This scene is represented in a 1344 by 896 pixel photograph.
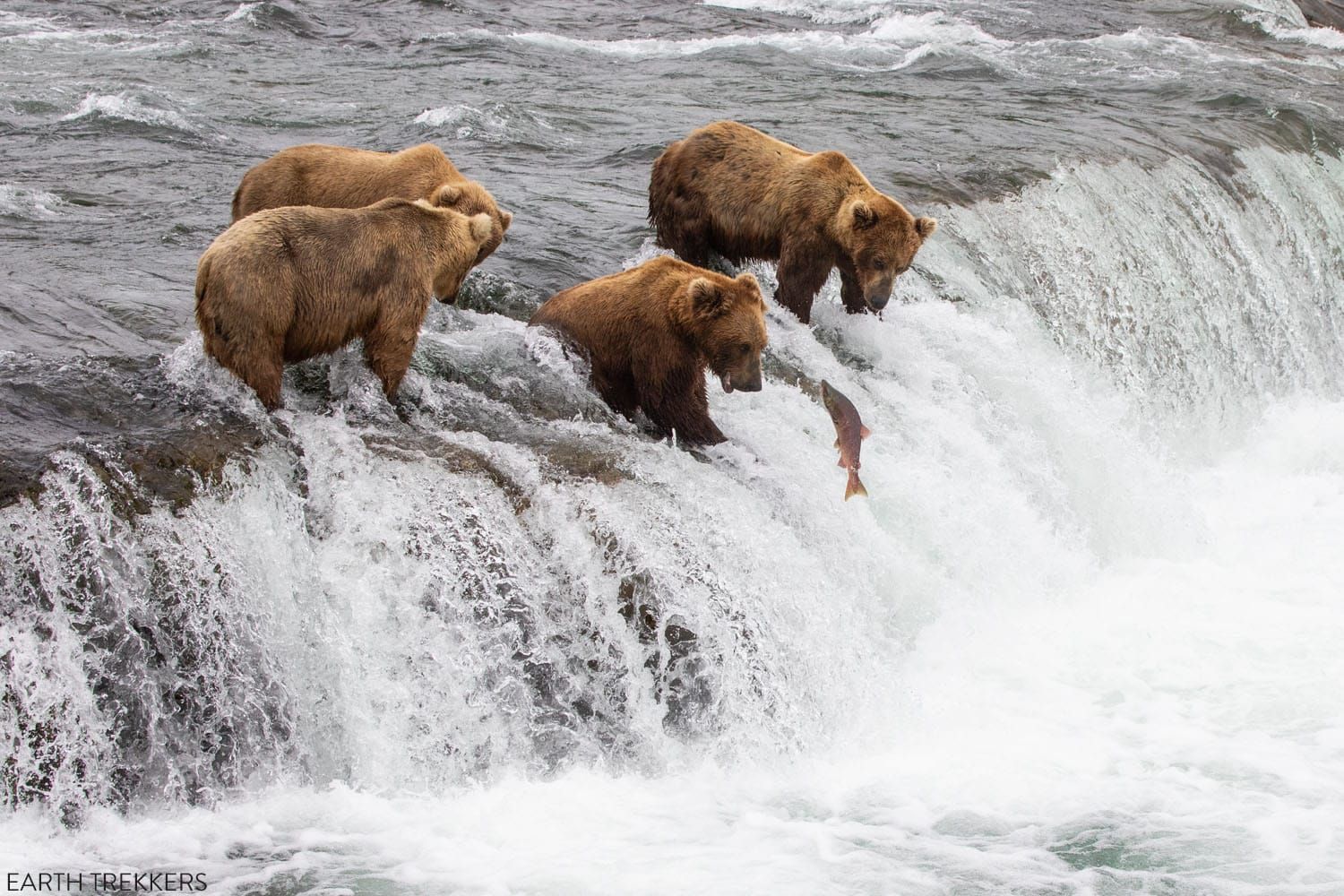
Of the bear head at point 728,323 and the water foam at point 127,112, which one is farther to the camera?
the water foam at point 127,112

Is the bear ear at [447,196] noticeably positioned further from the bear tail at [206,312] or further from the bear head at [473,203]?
the bear tail at [206,312]

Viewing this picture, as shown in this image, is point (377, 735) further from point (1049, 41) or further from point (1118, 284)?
point (1049, 41)

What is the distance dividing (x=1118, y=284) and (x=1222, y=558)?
267cm

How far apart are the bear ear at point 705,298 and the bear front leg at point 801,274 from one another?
158 centimetres

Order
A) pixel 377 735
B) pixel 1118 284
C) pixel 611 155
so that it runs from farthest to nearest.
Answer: pixel 611 155, pixel 1118 284, pixel 377 735

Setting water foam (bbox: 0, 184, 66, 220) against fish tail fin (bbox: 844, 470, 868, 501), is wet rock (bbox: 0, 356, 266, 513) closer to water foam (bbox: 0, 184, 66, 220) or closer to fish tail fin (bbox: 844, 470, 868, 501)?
fish tail fin (bbox: 844, 470, 868, 501)

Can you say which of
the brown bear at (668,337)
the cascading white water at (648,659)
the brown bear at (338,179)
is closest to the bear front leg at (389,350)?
the cascading white water at (648,659)

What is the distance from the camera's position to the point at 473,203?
6.89 metres

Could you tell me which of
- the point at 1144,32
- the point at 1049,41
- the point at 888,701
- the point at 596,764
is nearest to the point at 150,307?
the point at 596,764

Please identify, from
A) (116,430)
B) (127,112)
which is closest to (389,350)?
(116,430)

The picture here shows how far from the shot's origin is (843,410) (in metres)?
6.60

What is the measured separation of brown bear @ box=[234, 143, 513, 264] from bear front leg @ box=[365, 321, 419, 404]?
1.42 m

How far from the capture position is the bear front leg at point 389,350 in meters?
5.77

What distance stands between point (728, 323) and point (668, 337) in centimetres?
30
